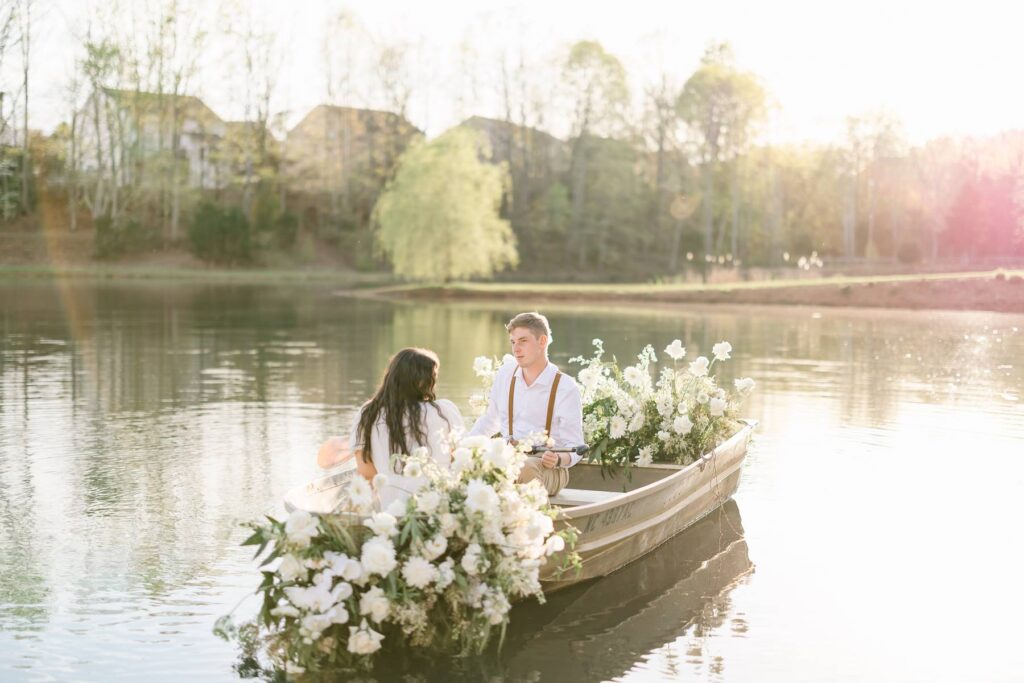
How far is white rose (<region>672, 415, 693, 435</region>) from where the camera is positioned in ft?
33.7

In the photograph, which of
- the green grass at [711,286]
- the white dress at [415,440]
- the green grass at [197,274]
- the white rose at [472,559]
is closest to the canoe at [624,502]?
the white dress at [415,440]

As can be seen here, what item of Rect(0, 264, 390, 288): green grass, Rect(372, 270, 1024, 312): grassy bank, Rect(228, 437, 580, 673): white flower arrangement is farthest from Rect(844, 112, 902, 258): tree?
Rect(228, 437, 580, 673): white flower arrangement

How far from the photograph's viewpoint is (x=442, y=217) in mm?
56000

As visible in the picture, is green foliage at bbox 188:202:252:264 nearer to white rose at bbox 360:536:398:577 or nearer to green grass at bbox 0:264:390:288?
green grass at bbox 0:264:390:288

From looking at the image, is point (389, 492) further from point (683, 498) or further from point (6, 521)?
point (6, 521)

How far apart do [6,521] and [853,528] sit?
7.27m

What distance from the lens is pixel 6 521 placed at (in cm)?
1022

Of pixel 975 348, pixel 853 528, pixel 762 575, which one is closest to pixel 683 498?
pixel 762 575

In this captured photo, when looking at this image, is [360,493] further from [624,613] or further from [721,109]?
[721,109]

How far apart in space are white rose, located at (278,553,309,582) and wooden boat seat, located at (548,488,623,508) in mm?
3042

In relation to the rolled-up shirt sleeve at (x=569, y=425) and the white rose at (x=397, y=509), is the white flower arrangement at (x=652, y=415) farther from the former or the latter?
the white rose at (x=397, y=509)

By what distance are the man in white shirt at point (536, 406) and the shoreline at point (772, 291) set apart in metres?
41.5

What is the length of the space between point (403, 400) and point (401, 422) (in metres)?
0.13

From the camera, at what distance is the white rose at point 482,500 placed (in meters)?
6.43
